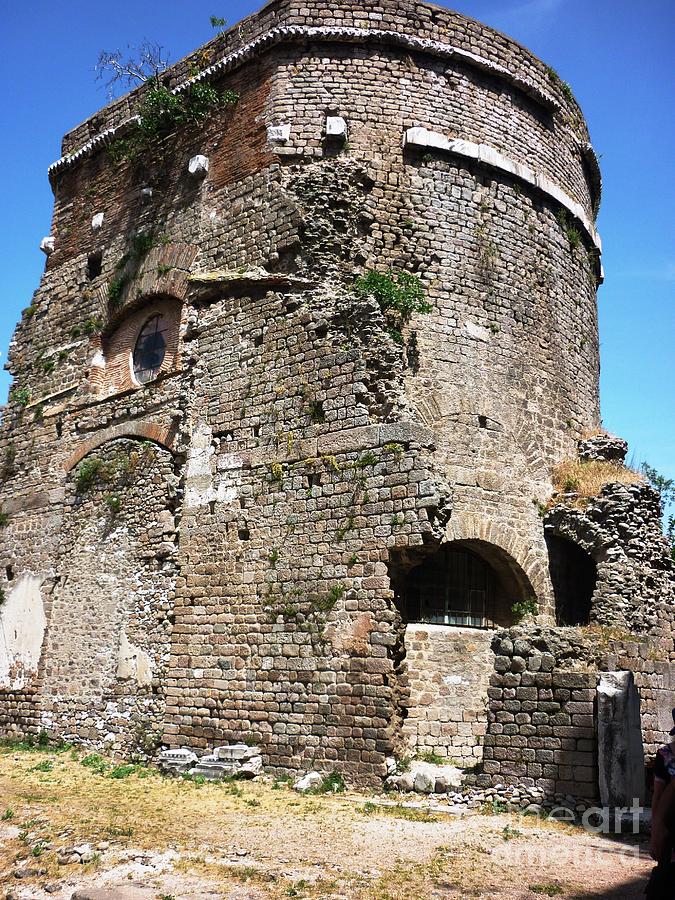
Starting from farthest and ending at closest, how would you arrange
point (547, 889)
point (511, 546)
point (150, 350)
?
1. point (150, 350)
2. point (511, 546)
3. point (547, 889)

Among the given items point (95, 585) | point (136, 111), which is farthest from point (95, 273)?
point (95, 585)

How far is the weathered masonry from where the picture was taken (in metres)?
9.62

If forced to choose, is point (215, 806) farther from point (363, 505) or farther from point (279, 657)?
point (363, 505)

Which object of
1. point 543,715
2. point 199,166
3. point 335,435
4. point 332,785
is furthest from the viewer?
point 199,166

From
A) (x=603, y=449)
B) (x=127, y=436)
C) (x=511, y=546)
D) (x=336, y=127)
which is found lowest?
(x=511, y=546)

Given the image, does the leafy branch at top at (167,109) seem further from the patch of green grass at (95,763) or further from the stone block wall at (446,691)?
the patch of green grass at (95,763)

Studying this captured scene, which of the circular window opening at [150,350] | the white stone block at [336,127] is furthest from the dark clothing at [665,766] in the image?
the circular window opening at [150,350]

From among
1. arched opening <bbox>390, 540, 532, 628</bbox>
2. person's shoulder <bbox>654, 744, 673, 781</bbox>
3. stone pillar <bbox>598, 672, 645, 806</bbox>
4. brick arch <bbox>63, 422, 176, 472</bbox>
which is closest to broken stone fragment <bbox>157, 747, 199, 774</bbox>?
arched opening <bbox>390, 540, 532, 628</bbox>

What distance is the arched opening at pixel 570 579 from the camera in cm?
1253

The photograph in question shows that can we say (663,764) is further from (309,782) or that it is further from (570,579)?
(570,579)

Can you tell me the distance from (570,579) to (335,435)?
4.77 metres

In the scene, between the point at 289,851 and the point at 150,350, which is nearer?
the point at 289,851

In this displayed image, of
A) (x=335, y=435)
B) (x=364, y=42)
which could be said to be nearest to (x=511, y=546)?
(x=335, y=435)

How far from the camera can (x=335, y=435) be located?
10.3m
